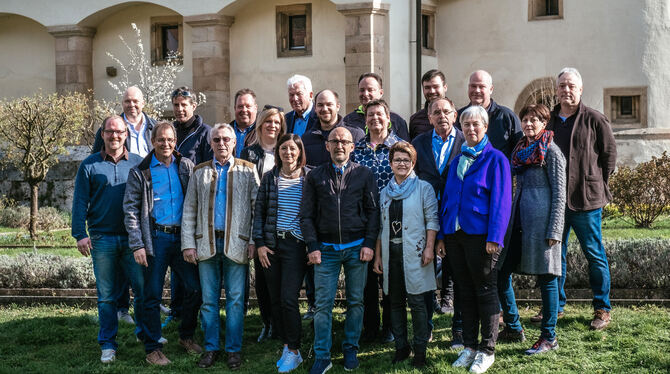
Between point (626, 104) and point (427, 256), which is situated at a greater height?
point (626, 104)

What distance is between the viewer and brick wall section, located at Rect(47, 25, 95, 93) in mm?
21953

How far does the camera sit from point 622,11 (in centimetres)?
1897

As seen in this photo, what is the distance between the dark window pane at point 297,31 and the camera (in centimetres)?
2048

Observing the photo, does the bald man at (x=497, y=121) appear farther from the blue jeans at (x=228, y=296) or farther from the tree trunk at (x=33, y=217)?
the tree trunk at (x=33, y=217)

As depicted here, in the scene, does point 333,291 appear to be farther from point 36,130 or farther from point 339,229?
point 36,130

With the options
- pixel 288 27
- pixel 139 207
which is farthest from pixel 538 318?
pixel 288 27

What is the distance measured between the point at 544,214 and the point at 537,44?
46.1ft

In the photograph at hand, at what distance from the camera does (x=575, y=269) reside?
8633 millimetres

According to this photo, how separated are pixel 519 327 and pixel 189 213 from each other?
2938mm

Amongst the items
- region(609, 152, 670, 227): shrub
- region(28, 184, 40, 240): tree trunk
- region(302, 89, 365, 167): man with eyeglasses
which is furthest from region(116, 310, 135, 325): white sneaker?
region(609, 152, 670, 227): shrub

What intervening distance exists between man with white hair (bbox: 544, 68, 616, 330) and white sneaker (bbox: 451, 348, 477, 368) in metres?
1.42

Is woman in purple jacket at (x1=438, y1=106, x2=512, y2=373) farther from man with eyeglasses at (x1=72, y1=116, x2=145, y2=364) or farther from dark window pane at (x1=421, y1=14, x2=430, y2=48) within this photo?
dark window pane at (x1=421, y1=14, x2=430, y2=48)

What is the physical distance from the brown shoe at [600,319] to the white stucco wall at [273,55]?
41.6 feet

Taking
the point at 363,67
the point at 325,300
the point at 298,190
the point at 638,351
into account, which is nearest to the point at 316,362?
the point at 325,300
